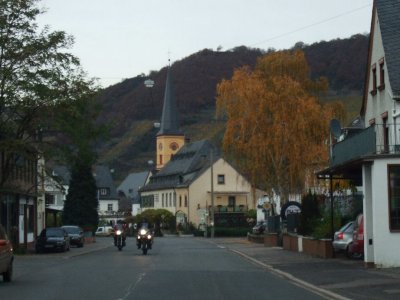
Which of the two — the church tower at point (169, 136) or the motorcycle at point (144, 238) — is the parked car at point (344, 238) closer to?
the motorcycle at point (144, 238)

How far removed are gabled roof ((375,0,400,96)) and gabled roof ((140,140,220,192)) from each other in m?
74.5

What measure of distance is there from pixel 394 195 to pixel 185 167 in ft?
300

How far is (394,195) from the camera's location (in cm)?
2647

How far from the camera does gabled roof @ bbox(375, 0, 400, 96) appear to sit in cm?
3272

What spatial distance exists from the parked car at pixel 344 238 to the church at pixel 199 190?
60.0 metres

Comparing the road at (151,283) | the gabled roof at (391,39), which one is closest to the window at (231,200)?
the gabled roof at (391,39)

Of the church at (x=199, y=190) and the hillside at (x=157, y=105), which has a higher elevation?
the hillside at (x=157, y=105)

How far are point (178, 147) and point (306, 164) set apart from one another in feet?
290

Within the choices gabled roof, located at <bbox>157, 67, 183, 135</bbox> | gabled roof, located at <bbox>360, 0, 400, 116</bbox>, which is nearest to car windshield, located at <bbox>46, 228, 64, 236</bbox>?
gabled roof, located at <bbox>360, 0, 400, 116</bbox>

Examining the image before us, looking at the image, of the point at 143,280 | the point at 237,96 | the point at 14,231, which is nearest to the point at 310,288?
the point at 143,280

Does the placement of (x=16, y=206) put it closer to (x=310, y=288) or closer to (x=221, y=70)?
(x=310, y=288)

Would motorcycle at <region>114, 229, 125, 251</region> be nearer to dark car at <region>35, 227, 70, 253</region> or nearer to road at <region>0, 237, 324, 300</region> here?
dark car at <region>35, 227, 70, 253</region>

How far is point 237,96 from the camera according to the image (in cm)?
5403

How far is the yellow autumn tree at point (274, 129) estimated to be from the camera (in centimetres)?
5241
